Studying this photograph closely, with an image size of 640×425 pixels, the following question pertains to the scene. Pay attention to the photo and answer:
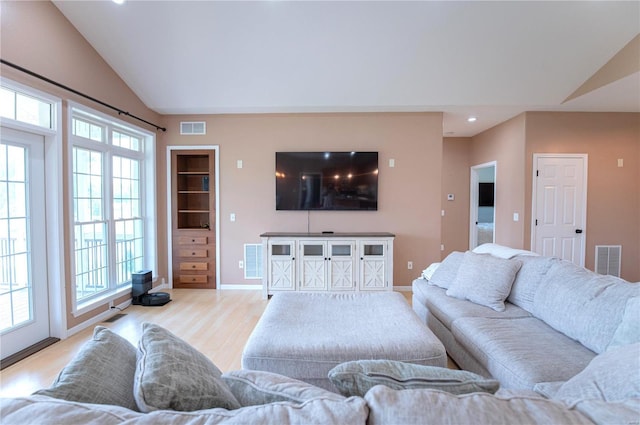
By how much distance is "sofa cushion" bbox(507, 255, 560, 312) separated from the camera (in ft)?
7.15

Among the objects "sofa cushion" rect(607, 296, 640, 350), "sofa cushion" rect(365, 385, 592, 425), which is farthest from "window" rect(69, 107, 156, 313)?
"sofa cushion" rect(607, 296, 640, 350)

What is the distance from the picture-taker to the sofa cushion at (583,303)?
1.57 m

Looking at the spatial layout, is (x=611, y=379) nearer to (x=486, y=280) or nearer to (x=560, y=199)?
(x=486, y=280)

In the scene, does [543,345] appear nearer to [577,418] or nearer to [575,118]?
[577,418]

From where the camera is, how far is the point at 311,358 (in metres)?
1.64

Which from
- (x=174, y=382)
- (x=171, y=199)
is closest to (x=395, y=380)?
(x=174, y=382)

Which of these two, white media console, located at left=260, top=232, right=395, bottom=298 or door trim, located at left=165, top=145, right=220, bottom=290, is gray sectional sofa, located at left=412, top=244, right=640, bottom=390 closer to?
white media console, located at left=260, top=232, right=395, bottom=298

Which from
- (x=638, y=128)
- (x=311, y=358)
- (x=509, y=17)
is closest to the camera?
(x=311, y=358)

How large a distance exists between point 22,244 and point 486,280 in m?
4.08

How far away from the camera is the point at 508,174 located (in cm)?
480

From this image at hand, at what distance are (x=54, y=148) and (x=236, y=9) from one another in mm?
Result: 2270

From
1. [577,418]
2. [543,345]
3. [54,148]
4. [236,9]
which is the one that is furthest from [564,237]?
[54,148]

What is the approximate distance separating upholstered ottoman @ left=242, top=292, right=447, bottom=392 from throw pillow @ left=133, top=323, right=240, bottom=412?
734 millimetres

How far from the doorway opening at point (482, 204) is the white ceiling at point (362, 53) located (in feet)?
5.99
